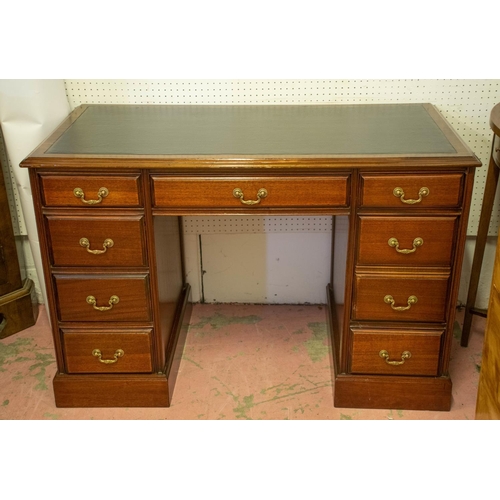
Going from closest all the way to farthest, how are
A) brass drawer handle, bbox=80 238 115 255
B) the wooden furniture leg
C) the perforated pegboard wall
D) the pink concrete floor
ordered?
1. brass drawer handle, bbox=80 238 115 255
2. the pink concrete floor
3. the wooden furniture leg
4. the perforated pegboard wall

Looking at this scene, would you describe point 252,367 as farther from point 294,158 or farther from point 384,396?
point 294,158

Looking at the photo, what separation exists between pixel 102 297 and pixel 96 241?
228mm

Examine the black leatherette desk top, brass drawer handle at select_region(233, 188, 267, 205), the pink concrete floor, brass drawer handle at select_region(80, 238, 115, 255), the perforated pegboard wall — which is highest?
the perforated pegboard wall

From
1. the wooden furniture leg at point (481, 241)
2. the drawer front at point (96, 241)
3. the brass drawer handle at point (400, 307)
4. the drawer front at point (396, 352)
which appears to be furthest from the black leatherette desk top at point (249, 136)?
the drawer front at point (396, 352)

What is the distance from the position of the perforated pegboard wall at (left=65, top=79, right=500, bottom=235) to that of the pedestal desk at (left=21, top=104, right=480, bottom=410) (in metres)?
0.14

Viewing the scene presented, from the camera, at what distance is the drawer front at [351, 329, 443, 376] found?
2.35 metres

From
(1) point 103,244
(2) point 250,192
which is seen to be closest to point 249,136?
(2) point 250,192

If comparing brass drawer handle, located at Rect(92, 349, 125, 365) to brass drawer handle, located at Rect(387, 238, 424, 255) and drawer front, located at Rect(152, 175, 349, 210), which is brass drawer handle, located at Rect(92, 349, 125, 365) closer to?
drawer front, located at Rect(152, 175, 349, 210)

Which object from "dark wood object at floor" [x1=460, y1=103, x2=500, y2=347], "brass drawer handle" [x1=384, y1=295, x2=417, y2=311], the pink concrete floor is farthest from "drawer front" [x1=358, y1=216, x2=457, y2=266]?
the pink concrete floor

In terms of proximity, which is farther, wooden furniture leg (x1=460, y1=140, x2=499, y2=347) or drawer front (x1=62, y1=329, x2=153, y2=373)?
wooden furniture leg (x1=460, y1=140, x2=499, y2=347)

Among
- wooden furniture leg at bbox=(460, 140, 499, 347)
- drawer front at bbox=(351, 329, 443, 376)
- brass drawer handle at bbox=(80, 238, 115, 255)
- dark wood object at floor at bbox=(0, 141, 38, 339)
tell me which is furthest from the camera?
dark wood object at floor at bbox=(0, 141, 38, 339)

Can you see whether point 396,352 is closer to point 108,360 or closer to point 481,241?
point 481,241

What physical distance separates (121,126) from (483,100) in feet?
5.03

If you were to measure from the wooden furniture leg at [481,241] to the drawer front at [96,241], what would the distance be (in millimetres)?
1433
